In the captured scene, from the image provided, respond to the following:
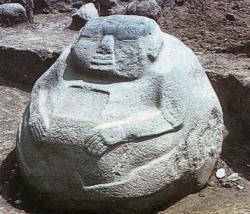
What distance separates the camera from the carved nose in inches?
132

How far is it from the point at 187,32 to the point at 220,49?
1.28 ft

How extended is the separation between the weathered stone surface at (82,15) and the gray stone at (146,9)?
0.91 ft

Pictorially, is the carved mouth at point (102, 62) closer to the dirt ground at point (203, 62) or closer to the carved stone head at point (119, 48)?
the carved stone head at point (119, 48)

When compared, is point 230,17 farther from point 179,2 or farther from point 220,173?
point 220,173

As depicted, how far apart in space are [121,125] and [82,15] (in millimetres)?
2164

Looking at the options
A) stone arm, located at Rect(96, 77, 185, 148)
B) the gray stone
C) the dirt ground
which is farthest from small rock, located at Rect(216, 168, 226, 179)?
the gray stone

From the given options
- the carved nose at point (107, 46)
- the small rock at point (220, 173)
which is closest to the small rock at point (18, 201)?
the carved nose at point (107, 46)

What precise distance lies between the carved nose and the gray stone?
1780 millimetres

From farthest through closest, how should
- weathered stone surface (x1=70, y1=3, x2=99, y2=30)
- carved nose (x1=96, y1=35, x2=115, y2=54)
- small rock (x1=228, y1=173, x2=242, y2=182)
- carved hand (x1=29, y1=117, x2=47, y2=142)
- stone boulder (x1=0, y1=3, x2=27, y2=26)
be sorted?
stone boulder (x1=0, y1=3, x2=27, y2=26), weathered stone surface (x1=70, y1=3, x2=99, y2=30), small rock (x1=228, y1=173, x2=242, y2=182), carved nose (x1=96, y1=35, x2=115, y2=54), carved hand (x1=29, y1=117, x2=47, y2=142)

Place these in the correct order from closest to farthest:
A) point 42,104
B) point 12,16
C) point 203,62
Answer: point 42,104 → point 203,62 → point 12,16

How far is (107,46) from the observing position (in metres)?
3.35

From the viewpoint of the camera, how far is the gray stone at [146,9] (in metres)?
5.12

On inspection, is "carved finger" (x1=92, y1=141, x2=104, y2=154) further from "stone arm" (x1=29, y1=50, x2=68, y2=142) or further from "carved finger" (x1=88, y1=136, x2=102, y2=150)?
"stone arm" (x1=29, y1=50, x2=68, y2=142)

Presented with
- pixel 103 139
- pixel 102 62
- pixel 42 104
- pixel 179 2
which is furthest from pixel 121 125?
pixel 179 2
